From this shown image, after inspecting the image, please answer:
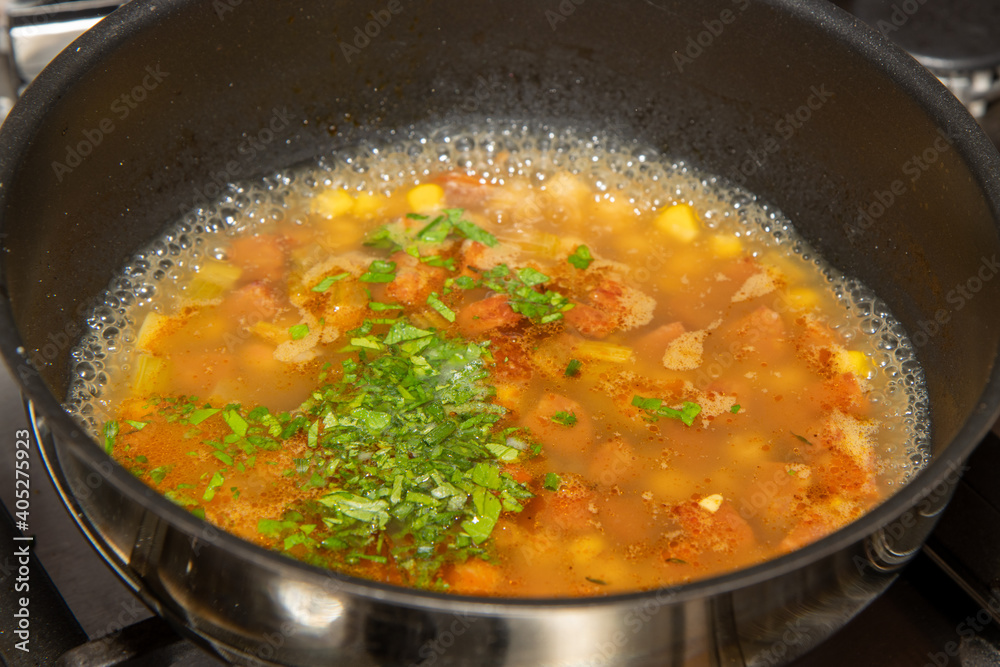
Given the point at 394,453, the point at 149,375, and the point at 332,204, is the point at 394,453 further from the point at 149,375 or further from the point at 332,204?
the point at 332,204

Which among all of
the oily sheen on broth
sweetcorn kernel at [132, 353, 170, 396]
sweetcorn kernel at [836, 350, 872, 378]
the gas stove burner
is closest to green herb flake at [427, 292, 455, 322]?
the oily sheen on broth

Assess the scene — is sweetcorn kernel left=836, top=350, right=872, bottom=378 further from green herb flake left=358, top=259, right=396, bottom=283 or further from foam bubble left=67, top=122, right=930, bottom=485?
green herb flake left=358, top=259, right=396, bottom=283

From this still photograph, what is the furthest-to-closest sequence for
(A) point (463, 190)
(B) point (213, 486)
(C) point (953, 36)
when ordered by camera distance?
(C) point (953, 36) → (A) point (463, 190) → (B) point (213, 486)

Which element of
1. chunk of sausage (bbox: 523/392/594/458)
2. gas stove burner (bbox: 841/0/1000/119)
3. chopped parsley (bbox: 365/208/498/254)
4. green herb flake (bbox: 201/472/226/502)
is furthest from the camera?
gas stove burner (bbox: 841/0/1000/119)

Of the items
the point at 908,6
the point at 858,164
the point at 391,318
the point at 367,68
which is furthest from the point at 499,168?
the point at 908,6

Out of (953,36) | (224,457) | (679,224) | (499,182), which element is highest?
(953,36)

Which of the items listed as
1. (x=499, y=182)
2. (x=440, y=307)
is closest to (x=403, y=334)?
(x=440, y=307)

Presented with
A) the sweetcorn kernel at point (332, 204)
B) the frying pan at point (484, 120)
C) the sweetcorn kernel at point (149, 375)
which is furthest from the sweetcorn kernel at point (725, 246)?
the sweetcorn kernel at point (149, 375)
